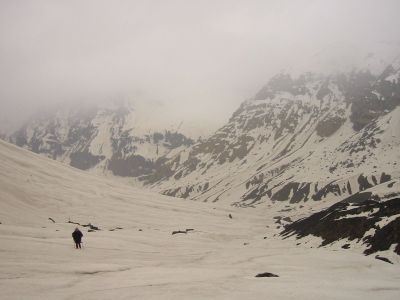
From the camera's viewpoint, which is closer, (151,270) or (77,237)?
(151,270)

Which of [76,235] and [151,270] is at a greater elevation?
[76,235]

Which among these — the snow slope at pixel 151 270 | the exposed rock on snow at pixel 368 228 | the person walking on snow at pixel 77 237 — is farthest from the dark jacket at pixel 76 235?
the exposed rock on snow at pixel 368 228

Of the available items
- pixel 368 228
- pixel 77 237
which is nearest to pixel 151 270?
pixel 77 237

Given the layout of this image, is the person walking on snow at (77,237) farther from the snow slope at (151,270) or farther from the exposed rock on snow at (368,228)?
the exposed rock on snow at (368,228)

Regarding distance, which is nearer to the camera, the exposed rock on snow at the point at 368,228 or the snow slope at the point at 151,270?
the snow slope at the point at 151,270

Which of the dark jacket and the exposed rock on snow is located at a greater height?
the dark jacket

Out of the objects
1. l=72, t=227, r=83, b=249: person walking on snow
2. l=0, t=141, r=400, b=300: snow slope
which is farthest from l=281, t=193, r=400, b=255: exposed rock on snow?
l=72, t=227, r=83, b=249: person walking on snow

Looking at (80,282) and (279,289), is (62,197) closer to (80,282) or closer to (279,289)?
(80,282)

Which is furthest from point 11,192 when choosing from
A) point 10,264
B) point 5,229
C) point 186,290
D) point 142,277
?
point 186,290

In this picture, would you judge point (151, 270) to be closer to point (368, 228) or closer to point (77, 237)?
point (77, 237)

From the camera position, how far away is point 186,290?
1703 cm

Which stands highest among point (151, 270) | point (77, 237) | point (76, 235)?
point (76, 235)

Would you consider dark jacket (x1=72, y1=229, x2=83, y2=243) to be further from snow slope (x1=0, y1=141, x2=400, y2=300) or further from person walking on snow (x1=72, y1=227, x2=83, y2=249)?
snow slope (x1=0, y1=141, x2=400, y2=300)

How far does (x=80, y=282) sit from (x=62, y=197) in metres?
50.8
